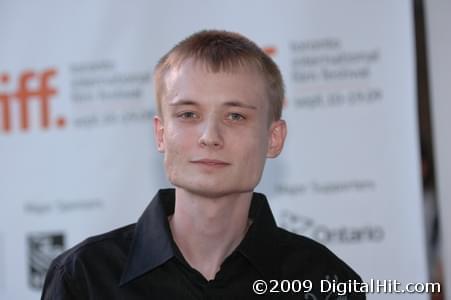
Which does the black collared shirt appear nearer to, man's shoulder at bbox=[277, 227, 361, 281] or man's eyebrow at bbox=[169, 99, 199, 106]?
man's shoulder at bbox=[277, 227, 361, 281]

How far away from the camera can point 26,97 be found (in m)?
3.25

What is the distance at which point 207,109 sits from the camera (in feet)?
5.70

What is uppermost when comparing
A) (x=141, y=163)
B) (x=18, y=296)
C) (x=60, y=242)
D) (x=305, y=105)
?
(x=305, y=105)

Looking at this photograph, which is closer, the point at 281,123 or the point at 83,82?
the point at 281,123

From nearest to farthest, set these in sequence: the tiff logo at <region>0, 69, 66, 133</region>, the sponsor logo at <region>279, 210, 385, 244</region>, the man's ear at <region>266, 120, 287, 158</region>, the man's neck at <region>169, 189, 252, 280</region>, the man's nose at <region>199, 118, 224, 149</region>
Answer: the man's nose at <region>199, 118, 224, 149</region>, the man's neck at <region>169, 189, 252, 280</region>, the man's ear at <region>266, 120, 287, 158</region>, the sponsor logo at <region>279, 210, 385, 244</region>, the tiff logo at <region>0, 69, 66, 133</region>

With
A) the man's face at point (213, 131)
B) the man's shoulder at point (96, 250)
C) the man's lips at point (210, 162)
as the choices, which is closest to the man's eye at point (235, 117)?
the man's face at point (213, 131)

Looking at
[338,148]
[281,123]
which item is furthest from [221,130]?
[338,148]

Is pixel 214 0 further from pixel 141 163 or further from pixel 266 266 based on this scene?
pixel 266 266

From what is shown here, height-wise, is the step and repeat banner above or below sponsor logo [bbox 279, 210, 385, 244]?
above

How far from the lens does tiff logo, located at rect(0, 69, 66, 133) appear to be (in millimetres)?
3236

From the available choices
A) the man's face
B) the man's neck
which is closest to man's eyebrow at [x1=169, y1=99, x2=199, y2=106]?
the man's face

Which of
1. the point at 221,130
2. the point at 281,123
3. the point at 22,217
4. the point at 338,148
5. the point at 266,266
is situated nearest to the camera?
the point at 221,130

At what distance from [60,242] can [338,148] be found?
125 cm

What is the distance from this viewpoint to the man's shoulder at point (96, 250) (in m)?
1.77
